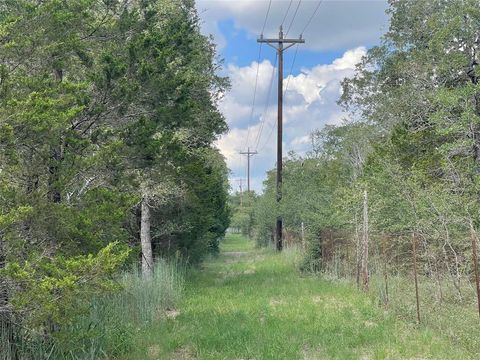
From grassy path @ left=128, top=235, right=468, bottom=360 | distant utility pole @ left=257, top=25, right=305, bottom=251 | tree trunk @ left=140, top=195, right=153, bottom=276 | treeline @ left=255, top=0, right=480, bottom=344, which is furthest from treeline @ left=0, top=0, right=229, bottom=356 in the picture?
distant utility pole @ left=257, top=25, right=305, bottom=251

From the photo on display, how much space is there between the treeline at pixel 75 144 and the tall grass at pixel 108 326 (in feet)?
0.67

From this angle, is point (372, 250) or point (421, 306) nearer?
point (421, 306)

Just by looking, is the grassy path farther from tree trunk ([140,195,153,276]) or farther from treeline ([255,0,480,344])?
tree trunk ([140,195,153,276])

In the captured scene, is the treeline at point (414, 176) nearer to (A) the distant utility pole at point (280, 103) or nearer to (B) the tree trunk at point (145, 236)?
(A) the distant utility pole at point (280, 103)

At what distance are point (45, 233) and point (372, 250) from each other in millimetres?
8583

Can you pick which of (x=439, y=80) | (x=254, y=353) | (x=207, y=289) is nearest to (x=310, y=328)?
(x=254, y=353)

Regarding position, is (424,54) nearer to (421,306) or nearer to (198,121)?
(198,121)

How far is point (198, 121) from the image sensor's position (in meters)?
15.4

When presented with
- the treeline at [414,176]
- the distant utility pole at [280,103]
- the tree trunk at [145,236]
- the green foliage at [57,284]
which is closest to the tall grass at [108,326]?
the green foliage at [57,284]

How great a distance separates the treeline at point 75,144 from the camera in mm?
4871

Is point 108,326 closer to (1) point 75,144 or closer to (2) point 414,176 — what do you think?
(1) point 75,144

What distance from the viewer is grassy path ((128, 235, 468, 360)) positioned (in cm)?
694

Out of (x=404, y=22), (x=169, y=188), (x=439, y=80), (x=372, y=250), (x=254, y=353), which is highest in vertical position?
(x=404, y=22)

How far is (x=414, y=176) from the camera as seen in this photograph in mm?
11195
